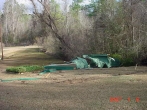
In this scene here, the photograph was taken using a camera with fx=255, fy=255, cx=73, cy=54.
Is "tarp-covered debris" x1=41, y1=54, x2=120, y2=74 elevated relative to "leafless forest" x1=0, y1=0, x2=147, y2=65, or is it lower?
lower

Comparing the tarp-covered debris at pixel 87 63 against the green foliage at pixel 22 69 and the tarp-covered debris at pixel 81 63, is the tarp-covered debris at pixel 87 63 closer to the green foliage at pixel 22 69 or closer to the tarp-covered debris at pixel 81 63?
the tarp-covered debris at pixel 81 63

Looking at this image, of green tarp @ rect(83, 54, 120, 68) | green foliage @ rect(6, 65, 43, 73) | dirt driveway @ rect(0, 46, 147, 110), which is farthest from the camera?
green tarp @ rect(83, 54, 120, 68)

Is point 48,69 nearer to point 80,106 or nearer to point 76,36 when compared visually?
point 76,36

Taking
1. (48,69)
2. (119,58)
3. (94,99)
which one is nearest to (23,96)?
(94,99)

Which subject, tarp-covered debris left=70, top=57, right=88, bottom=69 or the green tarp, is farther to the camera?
the green tarp

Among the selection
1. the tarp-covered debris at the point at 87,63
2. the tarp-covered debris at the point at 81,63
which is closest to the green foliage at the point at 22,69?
the tarp-covered debris at the point at 87,63

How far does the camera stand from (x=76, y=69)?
51.7ft

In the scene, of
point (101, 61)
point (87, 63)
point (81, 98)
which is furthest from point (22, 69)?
point (81, 98)

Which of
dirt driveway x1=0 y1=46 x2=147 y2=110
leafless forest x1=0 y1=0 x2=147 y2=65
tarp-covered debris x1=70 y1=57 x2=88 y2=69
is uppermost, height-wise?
leafless forest x1=0 y1=0 x2=147 y2=65

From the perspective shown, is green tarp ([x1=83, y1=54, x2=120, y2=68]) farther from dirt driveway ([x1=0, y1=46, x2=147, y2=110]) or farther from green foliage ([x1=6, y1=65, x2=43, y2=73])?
dirt driveway ([x1=0, y1=46, x2=147, y2=110])

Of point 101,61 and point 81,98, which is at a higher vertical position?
point 101,61

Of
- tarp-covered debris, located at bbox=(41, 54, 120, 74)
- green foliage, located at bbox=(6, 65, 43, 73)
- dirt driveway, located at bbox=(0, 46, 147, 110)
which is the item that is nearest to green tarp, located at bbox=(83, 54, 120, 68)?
tarp-covered debris, located at bbox=(41, 54, 120, 74)

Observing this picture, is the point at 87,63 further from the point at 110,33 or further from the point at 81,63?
the point at 110,33

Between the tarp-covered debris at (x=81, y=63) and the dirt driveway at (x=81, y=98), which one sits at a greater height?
the tarp-covered debris at (x=81, y=63)
